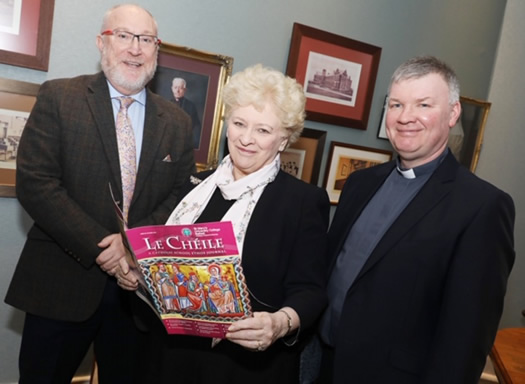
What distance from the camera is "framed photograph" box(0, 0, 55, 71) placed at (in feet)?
7.73

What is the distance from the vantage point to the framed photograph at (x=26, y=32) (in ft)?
7.73

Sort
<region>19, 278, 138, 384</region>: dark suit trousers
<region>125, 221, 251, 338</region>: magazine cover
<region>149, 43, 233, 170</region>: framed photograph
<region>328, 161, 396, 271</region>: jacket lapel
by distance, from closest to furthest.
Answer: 1. <region>125, 221, 251, 338</region>: magazine cover
2. <region>328, 161, 396, 271</region>: jacket lapel
3. <region>19, 278, 138, 384</region>: dark suit trousers
4. <region>149, 43, 233, 170</region>: framed photograph

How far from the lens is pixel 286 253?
1.68 m

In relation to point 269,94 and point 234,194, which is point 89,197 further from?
point 269,94

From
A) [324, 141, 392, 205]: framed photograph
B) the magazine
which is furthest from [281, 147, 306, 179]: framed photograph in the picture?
the magazine

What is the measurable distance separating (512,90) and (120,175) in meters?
3.28

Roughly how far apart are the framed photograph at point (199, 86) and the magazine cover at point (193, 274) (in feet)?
5.14

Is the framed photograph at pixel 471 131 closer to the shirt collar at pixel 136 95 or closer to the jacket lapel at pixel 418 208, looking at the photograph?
the jacket lapel at pixel 418 208

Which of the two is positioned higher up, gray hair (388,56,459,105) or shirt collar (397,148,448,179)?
gray hair (388,56,459,105)

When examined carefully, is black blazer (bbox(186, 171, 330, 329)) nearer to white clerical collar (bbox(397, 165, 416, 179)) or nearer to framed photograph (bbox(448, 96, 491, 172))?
white clerical collar (bbox(397, 165, 416, 179))

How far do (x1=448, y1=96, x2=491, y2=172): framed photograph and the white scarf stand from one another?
2517mm

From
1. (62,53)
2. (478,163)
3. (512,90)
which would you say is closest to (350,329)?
→ (62,53)

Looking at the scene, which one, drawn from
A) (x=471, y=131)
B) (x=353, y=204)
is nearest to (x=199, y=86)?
(x=353, y=204)

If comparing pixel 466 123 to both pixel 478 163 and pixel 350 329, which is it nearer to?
pixel 478 163
